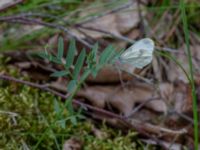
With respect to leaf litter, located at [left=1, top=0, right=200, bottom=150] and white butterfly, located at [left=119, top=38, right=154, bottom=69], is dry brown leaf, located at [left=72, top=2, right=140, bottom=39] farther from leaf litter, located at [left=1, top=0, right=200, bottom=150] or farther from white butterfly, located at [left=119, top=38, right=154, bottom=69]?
white butterfly, located at [left=119, top=38, right=154, bottom=69]

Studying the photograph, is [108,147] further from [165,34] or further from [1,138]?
[165,34]

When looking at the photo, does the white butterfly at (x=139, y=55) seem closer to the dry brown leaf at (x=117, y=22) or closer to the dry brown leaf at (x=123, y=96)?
the dry brown leaf at (x=123, y=96)

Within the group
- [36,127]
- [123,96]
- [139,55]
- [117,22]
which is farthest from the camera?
[117,22]

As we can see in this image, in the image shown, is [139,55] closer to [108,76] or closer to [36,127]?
[36,127]

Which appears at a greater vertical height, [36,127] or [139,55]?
[139,55]

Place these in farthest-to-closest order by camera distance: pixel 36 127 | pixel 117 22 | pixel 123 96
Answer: pixel 117 22 → pixel 123 96 → pixel 36 127

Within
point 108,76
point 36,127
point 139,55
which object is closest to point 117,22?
point 108,76

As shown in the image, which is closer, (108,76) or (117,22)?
(108,76)

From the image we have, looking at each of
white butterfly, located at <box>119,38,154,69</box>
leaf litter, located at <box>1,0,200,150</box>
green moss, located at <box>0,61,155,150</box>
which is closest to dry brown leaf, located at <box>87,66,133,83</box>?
leaf litter, located at <box>1,0,200,150</box>

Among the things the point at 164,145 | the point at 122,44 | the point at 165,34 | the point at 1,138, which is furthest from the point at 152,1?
the point at 1,138
